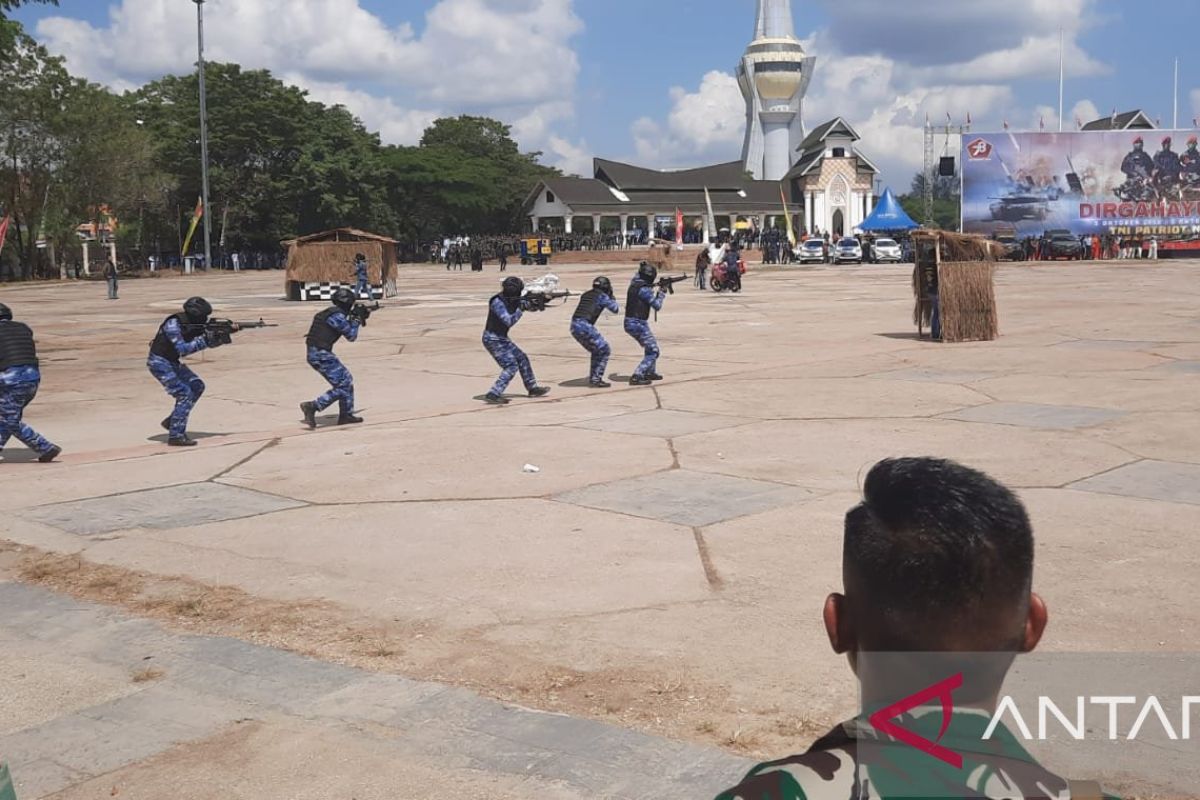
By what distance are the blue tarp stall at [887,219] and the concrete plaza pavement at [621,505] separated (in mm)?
43636

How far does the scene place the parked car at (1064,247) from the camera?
55.4 m

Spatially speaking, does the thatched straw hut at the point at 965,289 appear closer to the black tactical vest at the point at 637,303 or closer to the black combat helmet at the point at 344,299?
the black tactical vest at the point at 637,303

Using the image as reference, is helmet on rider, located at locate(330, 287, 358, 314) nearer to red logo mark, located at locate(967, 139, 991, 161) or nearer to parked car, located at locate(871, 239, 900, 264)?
parked car, located at locate(871, 239, 900, 264)

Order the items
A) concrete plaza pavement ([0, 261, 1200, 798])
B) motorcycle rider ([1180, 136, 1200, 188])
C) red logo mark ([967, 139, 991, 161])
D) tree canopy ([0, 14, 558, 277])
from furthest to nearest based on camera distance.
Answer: red logo mark ([967, 139, 991, 161])
motorcycle rider ([1180, 136, 1200, 188])
tree canopy ([0, 14, 558, 277])
concrete plaza pavement ([0, 261, 1200, 798])

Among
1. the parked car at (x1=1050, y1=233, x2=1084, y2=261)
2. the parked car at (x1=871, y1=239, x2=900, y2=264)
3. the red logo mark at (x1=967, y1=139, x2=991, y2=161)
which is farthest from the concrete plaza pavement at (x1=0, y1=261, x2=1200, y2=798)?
the red logo mark at (x1=967, y1=139, x2=991, y2=161)

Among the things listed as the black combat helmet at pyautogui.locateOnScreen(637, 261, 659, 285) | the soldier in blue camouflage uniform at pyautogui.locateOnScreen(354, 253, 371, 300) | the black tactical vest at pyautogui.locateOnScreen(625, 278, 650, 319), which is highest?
the soldier in blue camouflage uniform at pyautogui.locateOnScreen(354, 253, 371, 300)

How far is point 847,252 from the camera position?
2195 inches

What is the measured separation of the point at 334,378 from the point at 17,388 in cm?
286

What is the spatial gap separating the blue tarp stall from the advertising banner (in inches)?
133

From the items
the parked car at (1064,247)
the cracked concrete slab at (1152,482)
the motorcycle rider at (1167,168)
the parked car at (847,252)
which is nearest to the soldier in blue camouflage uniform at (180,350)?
the cracked concrete slab at (1152,482)

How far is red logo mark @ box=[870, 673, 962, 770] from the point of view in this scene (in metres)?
1.50

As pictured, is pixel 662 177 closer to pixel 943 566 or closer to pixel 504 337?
pixel 504 337

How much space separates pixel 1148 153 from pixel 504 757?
220ft

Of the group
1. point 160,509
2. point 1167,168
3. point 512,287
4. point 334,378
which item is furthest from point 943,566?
point 1167,168
